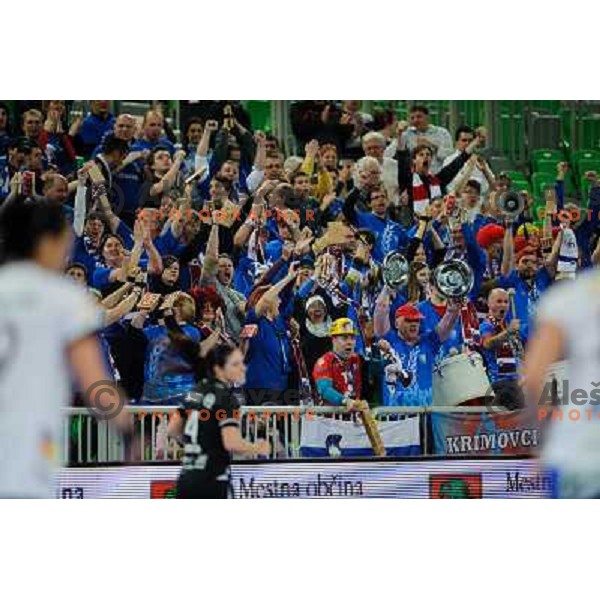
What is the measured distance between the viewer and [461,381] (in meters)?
7.80

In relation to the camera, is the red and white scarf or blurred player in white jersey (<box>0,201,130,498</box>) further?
the red and white scarf

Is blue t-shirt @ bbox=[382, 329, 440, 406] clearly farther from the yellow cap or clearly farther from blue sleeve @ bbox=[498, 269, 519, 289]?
blue sleeve @ bbox=[498, 269, 519, 289]

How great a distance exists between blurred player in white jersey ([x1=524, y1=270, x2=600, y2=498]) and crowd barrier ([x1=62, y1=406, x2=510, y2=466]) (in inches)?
9.6

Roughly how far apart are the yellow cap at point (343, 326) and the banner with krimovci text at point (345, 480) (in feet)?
1.90

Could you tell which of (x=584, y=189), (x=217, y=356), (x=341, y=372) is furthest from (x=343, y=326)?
(x=584, y=189)

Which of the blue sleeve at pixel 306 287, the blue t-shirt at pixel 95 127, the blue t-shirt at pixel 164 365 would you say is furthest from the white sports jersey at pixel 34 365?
the blue sleeve at pixel 306 287

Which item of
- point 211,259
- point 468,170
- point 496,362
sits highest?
point 468,170

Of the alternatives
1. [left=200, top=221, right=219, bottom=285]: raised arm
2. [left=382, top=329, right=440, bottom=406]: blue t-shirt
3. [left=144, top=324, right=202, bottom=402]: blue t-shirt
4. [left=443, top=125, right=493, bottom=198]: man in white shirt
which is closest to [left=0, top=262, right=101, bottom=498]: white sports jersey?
[left=144, top=324, right=202, bottom=402]: blue t-shirt

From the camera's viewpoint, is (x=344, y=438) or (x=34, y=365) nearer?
(x=34, y=365)

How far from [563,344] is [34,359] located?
2338 mm

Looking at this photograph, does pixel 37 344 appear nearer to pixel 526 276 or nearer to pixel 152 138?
pixel 152 138

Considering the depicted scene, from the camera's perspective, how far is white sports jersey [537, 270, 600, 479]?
771cm

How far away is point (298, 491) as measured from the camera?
7770 mm

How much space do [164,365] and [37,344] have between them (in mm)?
601
